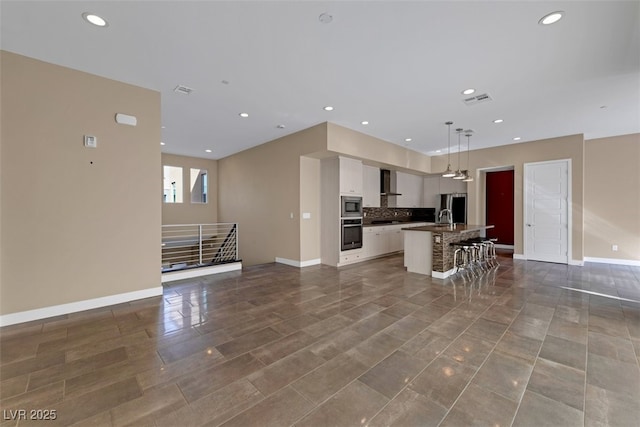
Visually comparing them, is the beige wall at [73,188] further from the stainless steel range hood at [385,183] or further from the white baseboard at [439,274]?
the stainless steel range hood at [385,183]

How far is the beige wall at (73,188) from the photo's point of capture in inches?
116

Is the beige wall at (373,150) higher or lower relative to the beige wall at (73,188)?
higher

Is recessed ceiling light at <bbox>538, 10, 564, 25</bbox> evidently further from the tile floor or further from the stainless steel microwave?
the stainless steel microwave

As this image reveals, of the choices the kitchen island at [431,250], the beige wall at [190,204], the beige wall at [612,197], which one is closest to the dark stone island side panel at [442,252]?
the kitchen island at [431,250]

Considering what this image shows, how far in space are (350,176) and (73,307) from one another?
5087 millimetres

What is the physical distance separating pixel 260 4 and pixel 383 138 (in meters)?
4.64

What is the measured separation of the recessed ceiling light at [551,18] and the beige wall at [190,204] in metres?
8.87

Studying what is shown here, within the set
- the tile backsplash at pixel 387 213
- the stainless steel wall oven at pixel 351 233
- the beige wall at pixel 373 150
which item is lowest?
the stainless steel wall oven at pixel 351 233

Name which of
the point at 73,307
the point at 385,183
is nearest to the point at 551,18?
the point at 385,183

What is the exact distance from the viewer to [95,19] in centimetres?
244

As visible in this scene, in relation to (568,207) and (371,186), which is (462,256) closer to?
(371,186)

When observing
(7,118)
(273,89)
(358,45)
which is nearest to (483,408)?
(358,45)

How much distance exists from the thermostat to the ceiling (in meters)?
0.83

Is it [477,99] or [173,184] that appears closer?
[477,99]
